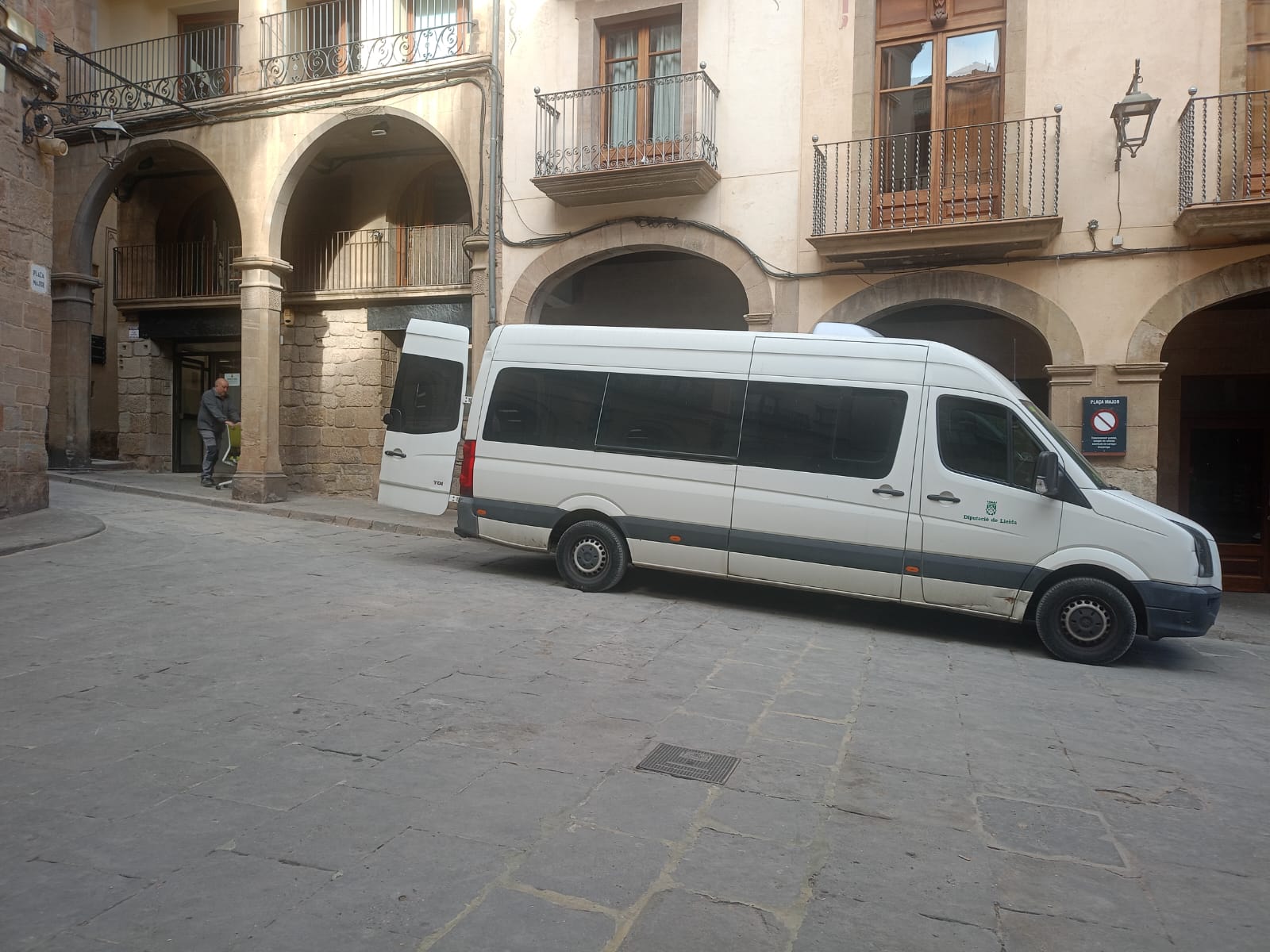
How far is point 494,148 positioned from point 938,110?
5.85 m

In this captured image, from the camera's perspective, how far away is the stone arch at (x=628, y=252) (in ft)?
37.4

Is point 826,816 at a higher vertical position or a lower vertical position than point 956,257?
lower

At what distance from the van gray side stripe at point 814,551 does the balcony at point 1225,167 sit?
4.95 meters

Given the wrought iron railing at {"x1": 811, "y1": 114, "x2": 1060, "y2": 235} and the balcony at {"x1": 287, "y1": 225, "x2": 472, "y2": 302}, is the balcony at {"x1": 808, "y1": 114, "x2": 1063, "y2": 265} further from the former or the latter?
the balcony at {"x1": 287, "y1": 225, "x2": 472, "y2": 302}

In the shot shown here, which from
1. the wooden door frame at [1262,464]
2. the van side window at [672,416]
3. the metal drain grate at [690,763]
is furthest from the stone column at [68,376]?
the wooden door frame at [1262,464]

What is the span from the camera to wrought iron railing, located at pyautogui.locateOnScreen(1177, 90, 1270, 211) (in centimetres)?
914

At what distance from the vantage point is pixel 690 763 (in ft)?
12.8

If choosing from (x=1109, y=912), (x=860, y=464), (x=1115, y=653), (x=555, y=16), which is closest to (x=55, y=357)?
(x=555, y=16)

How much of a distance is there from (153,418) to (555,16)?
10946mm

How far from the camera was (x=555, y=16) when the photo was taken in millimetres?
12320

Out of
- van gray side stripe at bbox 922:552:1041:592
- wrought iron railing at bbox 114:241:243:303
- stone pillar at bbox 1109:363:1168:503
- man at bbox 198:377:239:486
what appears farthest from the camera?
wrought iron railing at bbox 114:241:243:303

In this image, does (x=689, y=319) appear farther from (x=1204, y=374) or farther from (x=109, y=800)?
(x=109, y=800)

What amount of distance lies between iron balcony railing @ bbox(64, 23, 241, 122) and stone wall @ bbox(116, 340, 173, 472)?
422 cm

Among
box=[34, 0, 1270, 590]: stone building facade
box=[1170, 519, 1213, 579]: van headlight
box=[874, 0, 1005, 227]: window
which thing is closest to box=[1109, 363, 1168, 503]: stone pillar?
box=[34, 0, 1270, 590]: stone building facade
